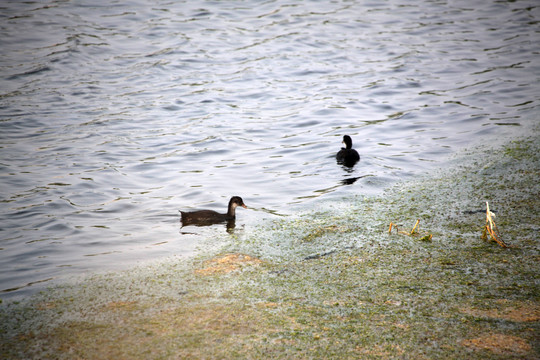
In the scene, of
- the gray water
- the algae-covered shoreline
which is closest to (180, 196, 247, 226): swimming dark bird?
the gray water

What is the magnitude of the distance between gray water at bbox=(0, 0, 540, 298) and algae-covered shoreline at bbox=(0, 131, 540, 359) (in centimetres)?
89

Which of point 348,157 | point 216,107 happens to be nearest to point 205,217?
point 348,157

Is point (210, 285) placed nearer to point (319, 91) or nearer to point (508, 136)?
point (508, 136)

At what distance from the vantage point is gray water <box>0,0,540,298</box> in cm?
784

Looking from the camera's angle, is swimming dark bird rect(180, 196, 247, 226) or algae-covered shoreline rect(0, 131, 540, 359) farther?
swimming dark bird rect(180, 196, 247, 226)

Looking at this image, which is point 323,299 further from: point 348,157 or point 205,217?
point 348,157

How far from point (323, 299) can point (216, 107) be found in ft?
33.3

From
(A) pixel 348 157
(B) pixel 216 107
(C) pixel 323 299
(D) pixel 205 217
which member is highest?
(B) pixel 216 107

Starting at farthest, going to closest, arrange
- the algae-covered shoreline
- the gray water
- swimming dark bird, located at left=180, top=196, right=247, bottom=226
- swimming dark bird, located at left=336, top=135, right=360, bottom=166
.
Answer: swimming dark bird, located at left=336, top=135, right=360, bottom=166
the gray water
swimming dark bird, located at left=180, top=196, right=247, bottom=226
the algae-covered shoreline

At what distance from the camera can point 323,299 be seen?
4.73 metres

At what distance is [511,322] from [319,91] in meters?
11.8

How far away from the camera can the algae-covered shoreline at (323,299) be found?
4.02 metres

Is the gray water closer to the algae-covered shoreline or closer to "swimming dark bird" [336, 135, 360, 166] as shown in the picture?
"swimming dark bird" [336, 135, 360, 166]

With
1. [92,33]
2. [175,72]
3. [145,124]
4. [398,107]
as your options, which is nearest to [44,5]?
[92,33]
